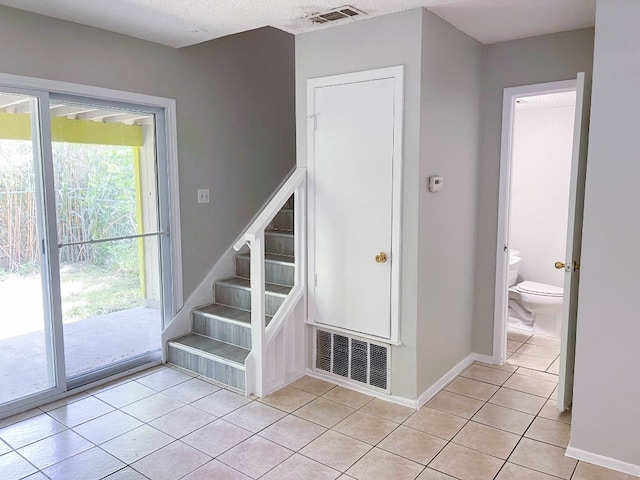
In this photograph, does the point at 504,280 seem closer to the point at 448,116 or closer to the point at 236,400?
the point at 448,116

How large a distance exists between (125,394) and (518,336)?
10.6 ft

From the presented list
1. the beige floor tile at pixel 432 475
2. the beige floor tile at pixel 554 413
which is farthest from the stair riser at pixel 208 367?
the beige floor tile at pixel 554 413

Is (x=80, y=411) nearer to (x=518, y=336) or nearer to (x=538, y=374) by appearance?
(x=538, y=374)

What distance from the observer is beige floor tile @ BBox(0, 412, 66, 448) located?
8.64 feet

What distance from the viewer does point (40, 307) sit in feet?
10.0

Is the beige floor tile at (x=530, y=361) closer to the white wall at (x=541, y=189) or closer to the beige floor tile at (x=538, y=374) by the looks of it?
the beige floor tile at (x=538, y=374)

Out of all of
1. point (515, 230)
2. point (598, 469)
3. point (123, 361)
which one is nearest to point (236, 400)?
point (123, 361)

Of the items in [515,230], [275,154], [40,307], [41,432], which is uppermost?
[275,154]

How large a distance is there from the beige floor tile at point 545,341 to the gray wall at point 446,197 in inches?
35.2

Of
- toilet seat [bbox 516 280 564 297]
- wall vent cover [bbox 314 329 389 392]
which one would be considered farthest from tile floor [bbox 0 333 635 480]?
toilet seat [bbox 516 280 564 297]

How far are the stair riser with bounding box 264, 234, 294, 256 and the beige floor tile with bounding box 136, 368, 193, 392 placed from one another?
123cm

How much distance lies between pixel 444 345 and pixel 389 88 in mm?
1715

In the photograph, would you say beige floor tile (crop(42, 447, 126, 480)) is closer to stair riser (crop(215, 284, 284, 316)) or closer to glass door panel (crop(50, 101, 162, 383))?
glass door panel (crop(50, 101, 162, 383))

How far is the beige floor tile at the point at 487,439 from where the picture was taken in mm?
2514
